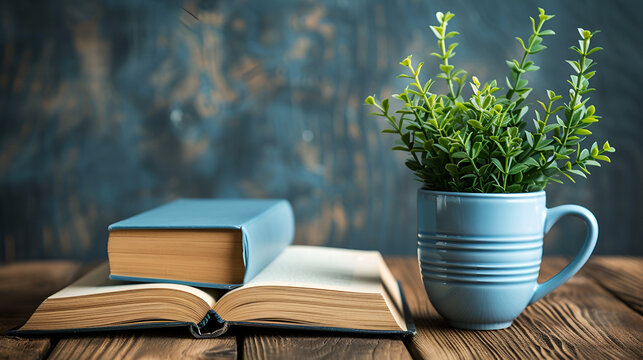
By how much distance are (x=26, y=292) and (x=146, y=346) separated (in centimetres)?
34

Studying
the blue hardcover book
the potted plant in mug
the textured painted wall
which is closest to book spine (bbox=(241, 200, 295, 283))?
the blue hardcover book

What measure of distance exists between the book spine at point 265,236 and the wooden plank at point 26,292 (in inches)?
8.7

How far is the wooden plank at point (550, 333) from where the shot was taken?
55 centimetres

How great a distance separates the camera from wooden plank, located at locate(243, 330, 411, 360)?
0.54 meters

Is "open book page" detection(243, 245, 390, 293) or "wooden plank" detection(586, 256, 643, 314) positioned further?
"wooden plank" detection(586, 256, 643, 314)

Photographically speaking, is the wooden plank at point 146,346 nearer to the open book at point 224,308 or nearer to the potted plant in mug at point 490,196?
the open book at point 224,308

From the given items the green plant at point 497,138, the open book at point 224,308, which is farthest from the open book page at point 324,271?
the green plant at point 497,138

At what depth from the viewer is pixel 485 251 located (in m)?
0.58

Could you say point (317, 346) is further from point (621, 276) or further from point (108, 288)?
point (621, 276)

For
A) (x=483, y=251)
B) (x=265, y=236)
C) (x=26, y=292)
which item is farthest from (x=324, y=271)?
(x=26, y=292)

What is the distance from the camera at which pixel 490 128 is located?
0.58m

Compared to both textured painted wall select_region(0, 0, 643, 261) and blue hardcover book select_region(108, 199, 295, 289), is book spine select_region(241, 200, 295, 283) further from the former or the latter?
textured painted wall select_region(0, 0, 643, 261)

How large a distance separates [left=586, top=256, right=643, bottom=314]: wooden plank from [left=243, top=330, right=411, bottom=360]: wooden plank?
364 mm

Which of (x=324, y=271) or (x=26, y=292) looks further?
(x=26, y=292)
